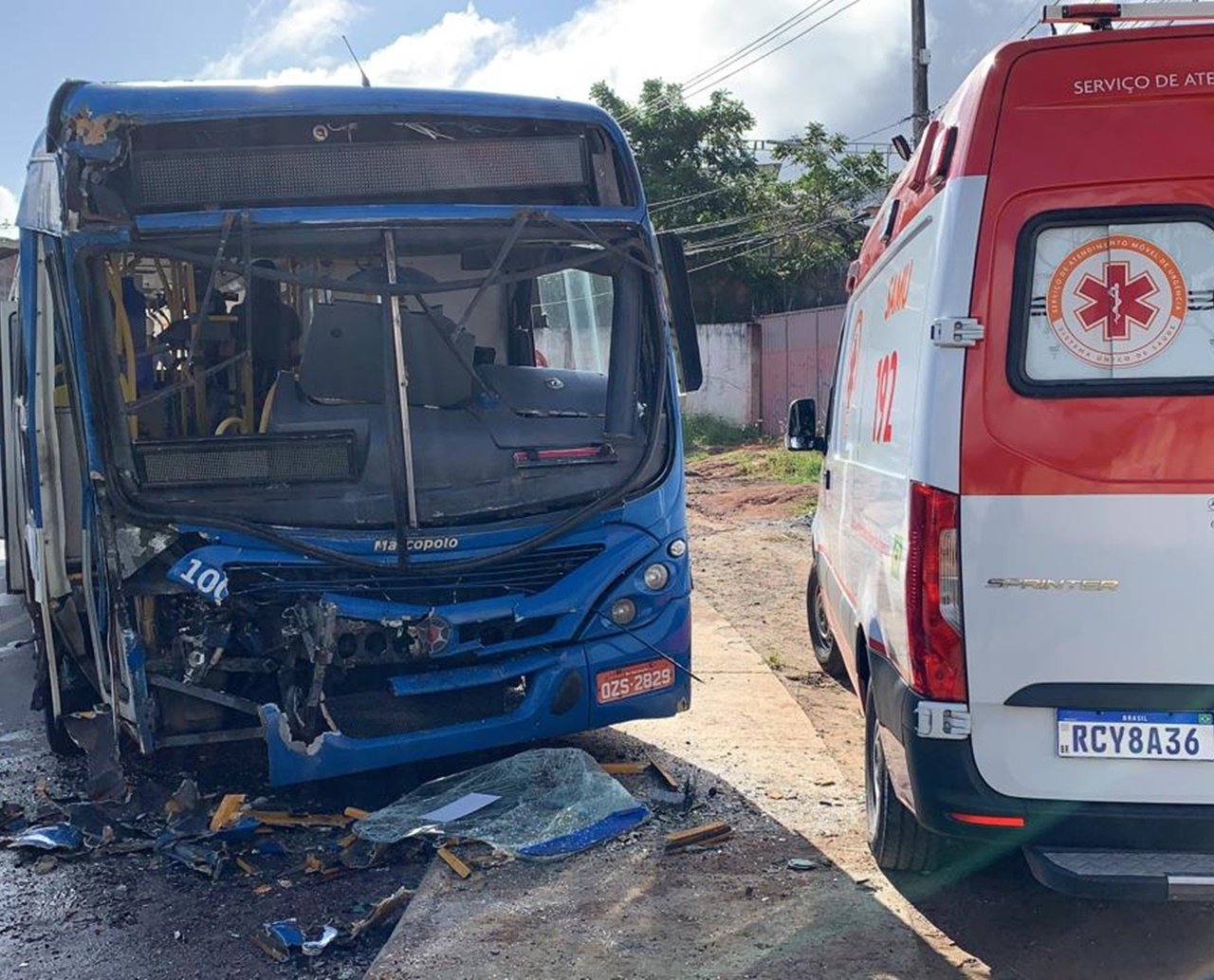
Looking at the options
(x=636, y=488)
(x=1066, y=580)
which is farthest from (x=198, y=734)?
(x=1066, y=580)

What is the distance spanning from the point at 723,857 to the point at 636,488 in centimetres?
159

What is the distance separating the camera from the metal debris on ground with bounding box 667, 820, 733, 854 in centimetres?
482

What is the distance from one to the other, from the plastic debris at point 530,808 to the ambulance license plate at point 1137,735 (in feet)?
6.46

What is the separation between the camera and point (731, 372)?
91.2ft

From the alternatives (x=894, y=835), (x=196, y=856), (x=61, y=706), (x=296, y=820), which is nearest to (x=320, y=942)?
(x=196, y=856)

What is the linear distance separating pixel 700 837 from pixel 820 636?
125 inches

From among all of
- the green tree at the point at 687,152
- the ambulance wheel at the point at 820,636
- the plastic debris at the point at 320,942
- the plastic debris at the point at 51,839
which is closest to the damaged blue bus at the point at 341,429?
the plastic debris at the point at 51,839

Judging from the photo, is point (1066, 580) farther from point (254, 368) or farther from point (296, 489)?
point (254, 368)

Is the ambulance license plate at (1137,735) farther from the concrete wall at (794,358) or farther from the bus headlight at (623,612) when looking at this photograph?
the concrete wall at (794,358)

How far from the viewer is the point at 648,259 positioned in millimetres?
5684

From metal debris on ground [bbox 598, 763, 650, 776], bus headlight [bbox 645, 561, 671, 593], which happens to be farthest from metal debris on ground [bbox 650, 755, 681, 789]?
bus headlight [bbox 645, 561, 671, 593]

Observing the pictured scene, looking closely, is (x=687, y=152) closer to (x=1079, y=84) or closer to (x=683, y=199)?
(x=683, y=199)

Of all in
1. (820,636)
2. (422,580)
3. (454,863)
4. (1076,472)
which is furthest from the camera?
(820,636)

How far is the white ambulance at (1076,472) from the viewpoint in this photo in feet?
11.6
